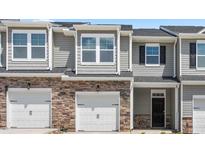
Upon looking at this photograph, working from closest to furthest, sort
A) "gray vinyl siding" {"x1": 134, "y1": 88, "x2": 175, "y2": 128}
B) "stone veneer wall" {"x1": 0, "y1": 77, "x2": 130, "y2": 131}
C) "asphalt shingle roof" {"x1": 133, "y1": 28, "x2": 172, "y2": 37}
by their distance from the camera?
"stone veneer wall" {"x1": 0, "y1": 77, "x2": 130, "y2": 131} → "gray vinyl siding" {"x1": 134, "y1": 88, "x2": 175, "y2": 128} → "asphalt shingle roof" {"x1": 133, "y1": 28, "x2": 172, "y2": 37}

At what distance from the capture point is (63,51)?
64.4 feet

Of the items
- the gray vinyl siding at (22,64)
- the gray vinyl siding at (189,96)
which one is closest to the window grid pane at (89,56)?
the gray vinyl siding at (22,64)

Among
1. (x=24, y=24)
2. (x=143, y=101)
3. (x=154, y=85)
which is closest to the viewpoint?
(x=24, y=24)

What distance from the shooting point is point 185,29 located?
21.8 meters

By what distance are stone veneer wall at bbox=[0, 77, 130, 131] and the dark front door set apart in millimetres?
3344

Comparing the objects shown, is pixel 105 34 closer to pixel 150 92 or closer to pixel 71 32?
pixel 71 32

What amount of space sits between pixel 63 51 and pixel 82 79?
264cm

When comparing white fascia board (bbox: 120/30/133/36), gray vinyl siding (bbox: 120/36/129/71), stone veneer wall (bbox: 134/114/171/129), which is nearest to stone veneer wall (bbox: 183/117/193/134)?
stone veneer wall (bbox: 134/114/171/129)

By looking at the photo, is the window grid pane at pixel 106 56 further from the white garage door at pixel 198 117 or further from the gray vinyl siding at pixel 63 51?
the white garage door at pixel 198 117

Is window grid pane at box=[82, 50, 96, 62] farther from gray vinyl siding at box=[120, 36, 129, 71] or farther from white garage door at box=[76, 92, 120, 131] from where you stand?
white garage door at box=[76, 92, 120, 131]

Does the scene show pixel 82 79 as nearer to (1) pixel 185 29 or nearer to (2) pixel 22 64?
(2) pixel 22 64

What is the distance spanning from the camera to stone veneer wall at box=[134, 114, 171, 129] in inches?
798

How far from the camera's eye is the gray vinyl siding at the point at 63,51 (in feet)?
64.1

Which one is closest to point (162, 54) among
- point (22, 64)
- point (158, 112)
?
point (158, 112)
